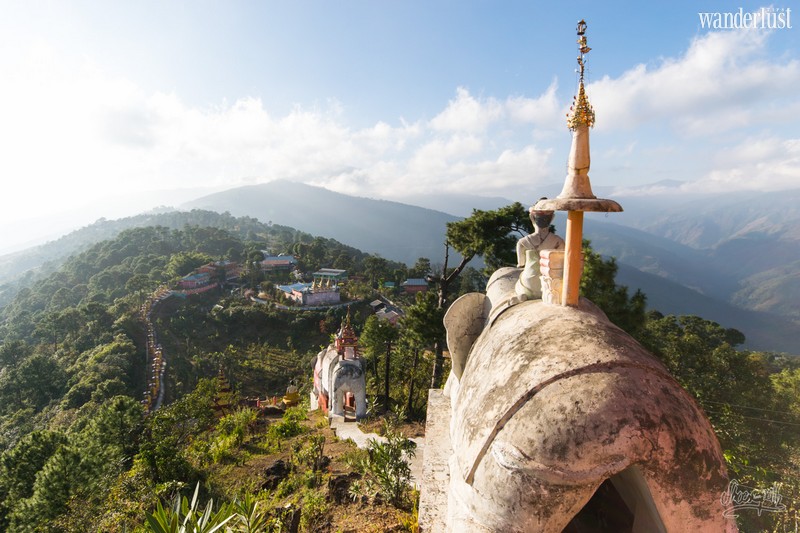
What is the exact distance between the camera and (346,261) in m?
69.0

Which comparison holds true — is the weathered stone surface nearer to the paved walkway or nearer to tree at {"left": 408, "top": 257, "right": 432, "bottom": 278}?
the paved walkway

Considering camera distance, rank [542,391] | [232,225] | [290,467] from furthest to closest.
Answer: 1. [232,225]
2. [290,467]
3. [542,391]

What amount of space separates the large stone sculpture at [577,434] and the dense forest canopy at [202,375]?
5.54 metres

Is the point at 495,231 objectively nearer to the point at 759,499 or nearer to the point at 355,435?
the point at 355,435

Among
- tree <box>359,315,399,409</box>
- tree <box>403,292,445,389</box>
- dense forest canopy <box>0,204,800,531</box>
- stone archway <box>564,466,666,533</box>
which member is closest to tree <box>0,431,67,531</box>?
dense forest canopy <box>0,204,800,531</box>

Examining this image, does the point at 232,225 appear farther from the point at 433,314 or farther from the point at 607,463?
the point at 607,463

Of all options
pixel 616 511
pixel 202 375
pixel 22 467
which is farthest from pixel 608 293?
pixel 202 375

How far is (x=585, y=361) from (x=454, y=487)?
1.87 m

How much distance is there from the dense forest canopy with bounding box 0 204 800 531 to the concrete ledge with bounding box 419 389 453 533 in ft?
14.5

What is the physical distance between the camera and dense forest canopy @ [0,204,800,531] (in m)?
10.3

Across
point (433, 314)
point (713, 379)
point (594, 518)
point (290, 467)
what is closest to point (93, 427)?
point (290, 467)

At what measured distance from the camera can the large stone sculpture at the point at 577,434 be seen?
300 cm

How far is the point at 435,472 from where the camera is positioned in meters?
6.55

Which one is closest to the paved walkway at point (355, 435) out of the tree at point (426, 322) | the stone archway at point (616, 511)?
the tree at point (426, 322)
